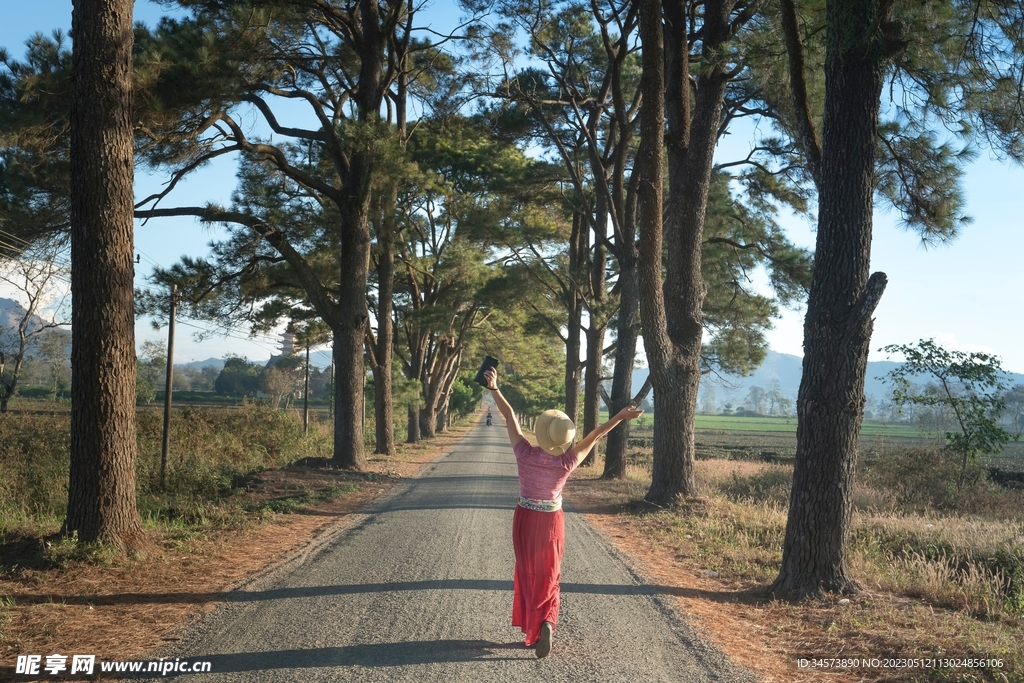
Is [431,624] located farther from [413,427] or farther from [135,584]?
[413,427]

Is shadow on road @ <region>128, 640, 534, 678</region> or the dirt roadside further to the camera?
the dirt roadside

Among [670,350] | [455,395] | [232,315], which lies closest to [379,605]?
[670,350]

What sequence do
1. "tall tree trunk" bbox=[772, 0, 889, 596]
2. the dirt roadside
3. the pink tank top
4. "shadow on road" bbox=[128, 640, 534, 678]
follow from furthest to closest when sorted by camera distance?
1. "tall tree trunk" bbox=[772, 0, 889, 596]
2. the pink tank top
3. the dirt roadside
4. "shadow on road" bbox=[128, 640, 534, 678]

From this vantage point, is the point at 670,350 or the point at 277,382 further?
the point at 277,382

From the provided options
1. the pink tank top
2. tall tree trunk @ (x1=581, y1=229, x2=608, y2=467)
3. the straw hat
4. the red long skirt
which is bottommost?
the red long skirt

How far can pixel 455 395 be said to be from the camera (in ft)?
211

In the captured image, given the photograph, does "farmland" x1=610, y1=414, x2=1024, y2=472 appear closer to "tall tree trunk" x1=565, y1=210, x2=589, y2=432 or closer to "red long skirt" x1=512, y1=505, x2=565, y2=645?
"tall tree trunk" x1=565, y1=210, x2=589, y2=432

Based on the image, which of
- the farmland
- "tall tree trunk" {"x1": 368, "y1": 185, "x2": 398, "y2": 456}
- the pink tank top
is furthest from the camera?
"tall tree trunk" {"x1": 368, "y1": 185, "x2": 398, "y2": 456}

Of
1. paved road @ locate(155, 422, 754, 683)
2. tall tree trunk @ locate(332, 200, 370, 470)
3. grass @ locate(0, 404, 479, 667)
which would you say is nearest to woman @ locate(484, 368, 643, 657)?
paved road @ locate(155, 422, 754, 683)

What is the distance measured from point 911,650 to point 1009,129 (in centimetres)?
601

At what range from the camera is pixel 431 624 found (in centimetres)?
562

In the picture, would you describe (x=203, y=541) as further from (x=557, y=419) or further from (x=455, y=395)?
(x=455, y=395)

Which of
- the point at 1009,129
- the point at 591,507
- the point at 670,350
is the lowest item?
the point at 591,507

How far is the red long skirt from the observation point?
512 cm
